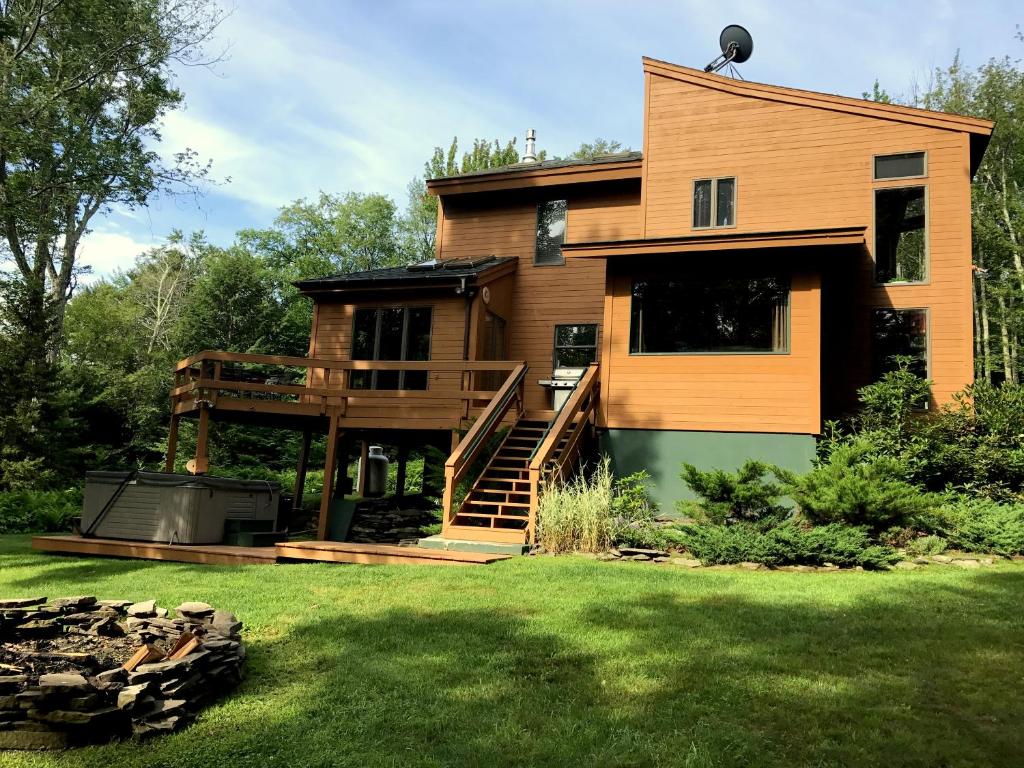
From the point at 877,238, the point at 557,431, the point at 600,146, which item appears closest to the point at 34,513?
the point at 557,431

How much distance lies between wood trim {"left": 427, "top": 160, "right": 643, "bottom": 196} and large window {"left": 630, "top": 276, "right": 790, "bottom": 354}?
11.9 feet

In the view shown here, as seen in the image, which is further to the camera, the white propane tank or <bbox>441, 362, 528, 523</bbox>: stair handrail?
the white propane tank

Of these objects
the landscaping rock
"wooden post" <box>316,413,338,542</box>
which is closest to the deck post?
"wooden post" <box>316,413,338,542</box>

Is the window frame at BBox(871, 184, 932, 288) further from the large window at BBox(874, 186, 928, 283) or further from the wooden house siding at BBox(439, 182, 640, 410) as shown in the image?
the wooden house siding at BBox(439, 182, 640, 410)

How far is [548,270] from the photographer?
49.3 feet

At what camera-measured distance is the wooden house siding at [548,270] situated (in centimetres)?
1463

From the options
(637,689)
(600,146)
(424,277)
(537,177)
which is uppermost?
(600,146)

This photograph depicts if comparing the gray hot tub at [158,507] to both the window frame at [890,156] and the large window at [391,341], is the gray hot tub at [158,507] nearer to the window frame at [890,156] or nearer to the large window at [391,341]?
the large window at [391,341]

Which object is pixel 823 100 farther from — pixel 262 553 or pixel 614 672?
pixel 614 672

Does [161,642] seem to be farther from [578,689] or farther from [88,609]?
[578,689]

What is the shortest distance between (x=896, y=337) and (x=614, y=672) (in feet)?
32.8

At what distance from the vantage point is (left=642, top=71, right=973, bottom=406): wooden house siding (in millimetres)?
12008

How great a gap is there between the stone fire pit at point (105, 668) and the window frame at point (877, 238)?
37.6 ft

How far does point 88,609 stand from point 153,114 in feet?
67.8
